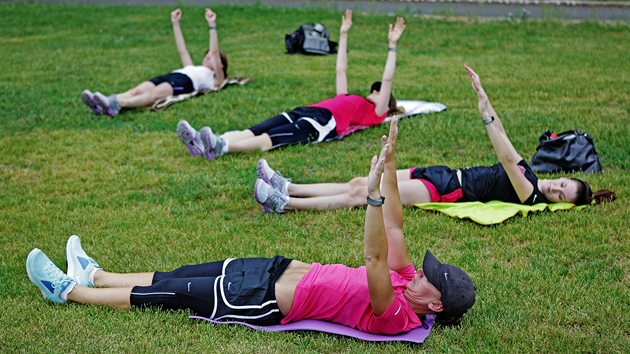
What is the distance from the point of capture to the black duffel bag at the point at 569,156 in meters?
7.14

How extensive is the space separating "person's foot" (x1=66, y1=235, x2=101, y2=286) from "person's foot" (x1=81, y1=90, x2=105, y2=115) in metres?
4.52

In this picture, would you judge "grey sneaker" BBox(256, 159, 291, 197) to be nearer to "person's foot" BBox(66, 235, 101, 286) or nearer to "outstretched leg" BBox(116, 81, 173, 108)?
"person's foot" BBox(66, 235, 101, 286)

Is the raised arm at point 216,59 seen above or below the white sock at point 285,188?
above

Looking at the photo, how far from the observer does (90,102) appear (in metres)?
9.20

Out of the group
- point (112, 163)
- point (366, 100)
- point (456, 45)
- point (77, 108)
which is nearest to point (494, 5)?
point (456, 45)

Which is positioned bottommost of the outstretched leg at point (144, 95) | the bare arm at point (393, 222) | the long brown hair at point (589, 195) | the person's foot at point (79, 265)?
the long brown hair at point (589, 195)

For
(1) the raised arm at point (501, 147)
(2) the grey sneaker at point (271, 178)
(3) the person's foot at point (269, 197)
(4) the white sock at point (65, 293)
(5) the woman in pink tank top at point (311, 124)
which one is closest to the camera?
(4) the white sock at point (65, 293)

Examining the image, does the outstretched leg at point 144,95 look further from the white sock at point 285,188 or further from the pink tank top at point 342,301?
the pink tank top at point 342,301

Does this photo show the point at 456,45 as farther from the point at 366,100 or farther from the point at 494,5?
the point at 366,100

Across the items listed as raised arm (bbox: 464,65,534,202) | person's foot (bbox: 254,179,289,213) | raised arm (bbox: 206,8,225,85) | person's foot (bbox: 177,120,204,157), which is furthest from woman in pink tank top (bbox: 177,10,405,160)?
raised arm (bbox: 206,8,225,85)

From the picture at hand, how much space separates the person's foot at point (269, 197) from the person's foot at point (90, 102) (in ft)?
13.5

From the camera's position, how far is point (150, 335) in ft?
13.7

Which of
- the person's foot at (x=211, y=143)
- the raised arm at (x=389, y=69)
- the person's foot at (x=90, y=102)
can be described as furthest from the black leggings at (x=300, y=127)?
the person's foot at (x=90, y=102)

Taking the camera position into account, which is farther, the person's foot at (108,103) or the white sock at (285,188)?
the person's foot at (108,103)
